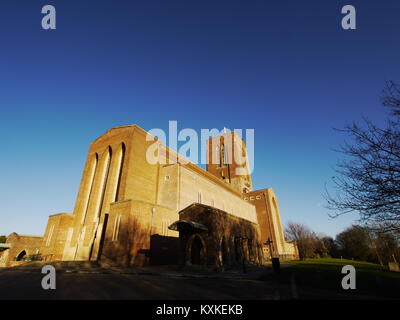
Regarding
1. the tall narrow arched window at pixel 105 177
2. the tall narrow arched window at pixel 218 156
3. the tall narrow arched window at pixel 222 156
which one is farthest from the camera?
the tall narrow arched window at pixel 218 156

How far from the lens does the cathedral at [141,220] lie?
658 inches

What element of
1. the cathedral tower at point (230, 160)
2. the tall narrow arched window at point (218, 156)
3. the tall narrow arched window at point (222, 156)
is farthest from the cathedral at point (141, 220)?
the tall narrow arched window at point (218, 156)

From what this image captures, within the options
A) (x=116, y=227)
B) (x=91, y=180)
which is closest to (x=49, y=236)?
(x=91, y=180)

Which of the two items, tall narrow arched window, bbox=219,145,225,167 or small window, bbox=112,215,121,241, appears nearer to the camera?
small window, bbox=112,215,121,241

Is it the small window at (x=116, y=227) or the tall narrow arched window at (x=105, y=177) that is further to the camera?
the tall narrow arched window at (x=105, y=177)

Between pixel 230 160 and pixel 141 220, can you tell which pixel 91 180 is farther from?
pixel 230 160

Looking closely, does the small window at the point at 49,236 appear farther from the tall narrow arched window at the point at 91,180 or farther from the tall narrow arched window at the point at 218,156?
the tall narrow arched window at the point at 218,156

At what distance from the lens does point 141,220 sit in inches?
735

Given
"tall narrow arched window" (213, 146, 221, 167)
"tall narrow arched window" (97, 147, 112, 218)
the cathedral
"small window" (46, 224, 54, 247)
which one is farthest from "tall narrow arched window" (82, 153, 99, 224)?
"tall narrow arched window" (213, 146, 221, 167)

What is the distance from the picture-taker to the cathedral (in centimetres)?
1672

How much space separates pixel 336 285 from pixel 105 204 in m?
22.5

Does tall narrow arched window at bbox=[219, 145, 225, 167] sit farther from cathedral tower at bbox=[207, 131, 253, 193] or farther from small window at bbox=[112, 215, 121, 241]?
small window at bbox=[112, 215, 121, 241]

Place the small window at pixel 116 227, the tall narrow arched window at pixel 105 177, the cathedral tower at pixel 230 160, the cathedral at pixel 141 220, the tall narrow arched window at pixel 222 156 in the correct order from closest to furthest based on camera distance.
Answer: the cathedral at pixel 141 220
the small window at pixel 116 227
the tall narrow arched window at pixel 105 177
the cathedral tower at pixel 230 160
the tall narrow arched window at pixel 222 156

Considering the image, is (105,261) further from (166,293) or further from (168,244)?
(166,293)
